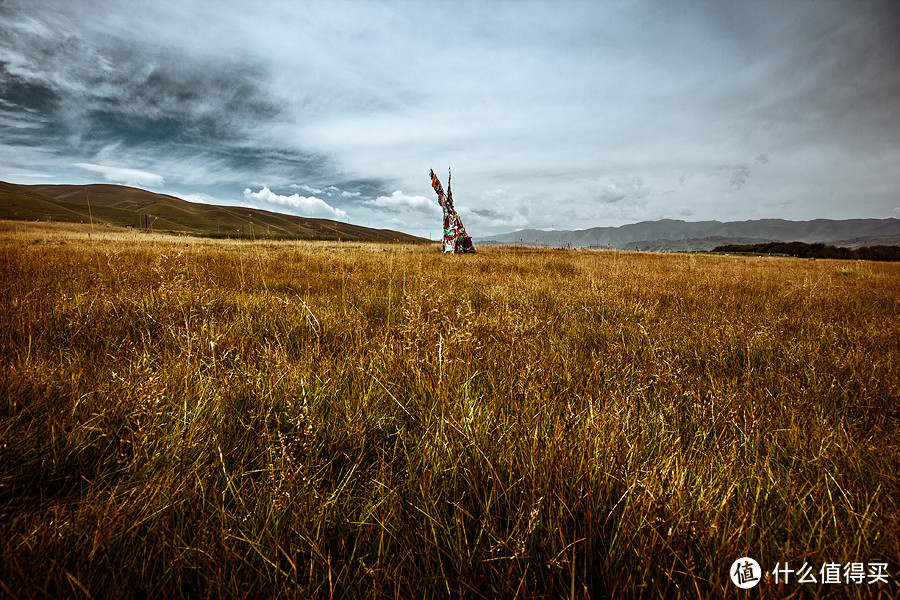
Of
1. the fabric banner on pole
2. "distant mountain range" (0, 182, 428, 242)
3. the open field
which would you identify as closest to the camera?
the open field

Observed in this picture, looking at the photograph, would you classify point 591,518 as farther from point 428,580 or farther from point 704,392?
point 704,392

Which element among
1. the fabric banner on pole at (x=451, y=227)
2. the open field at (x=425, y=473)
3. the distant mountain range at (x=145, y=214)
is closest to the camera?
the open field at (x=425, y=473)

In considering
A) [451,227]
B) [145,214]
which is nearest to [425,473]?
[451,227]

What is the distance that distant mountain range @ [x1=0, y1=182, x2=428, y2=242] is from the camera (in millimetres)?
90312

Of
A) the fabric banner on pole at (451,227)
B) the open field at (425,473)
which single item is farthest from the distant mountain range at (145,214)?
the open field at (425,473)

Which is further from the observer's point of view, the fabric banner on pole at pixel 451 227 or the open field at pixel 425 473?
the fabric banner on pole at pixel 451 227

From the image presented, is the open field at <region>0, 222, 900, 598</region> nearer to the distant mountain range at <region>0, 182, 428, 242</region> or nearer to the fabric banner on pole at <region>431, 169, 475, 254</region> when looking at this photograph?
the fabric banner on pole at <region>431, 169, 475, 254</region>

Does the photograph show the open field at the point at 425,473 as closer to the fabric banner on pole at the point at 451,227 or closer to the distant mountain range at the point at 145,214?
the fabric banner on pole at the point at 451,227

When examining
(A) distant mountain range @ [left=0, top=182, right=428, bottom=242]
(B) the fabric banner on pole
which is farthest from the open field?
(A) distant mountain range @ [left=0, top=182, right=428, bottom=242]

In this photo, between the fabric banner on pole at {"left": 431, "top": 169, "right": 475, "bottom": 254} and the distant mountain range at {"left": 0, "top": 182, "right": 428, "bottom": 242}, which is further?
the distant mountain range at {"left": 0, "top": 182, "right": 428, "bottom": 242}

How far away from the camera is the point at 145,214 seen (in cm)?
6269

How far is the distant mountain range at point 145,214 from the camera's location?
3556 inches

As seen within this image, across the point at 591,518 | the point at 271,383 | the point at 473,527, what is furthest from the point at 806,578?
the point at 271,383

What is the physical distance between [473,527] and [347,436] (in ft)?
2.10
